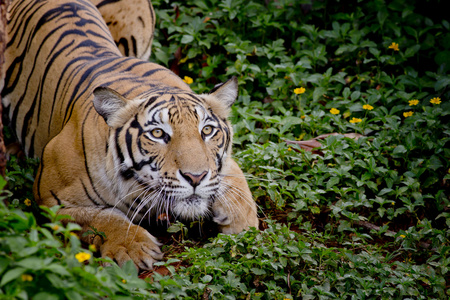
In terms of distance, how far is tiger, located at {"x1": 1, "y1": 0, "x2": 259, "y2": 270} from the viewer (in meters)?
2.95

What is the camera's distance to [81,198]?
127 inches

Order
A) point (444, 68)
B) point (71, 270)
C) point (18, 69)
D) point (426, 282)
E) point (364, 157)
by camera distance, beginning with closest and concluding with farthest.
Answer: point (71, 270), point (426, 282), point (364, 157), point (18, 69), point (444, 68)

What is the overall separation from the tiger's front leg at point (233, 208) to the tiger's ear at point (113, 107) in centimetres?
72

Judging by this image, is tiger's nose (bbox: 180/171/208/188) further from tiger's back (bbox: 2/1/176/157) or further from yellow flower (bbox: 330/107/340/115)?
yellow flower (bbox: 330/107/340/115)

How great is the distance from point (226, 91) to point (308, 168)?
95 cm

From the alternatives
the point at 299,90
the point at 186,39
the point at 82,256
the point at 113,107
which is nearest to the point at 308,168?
the point at 299,90

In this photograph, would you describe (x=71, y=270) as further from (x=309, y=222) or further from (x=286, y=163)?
(x=286, y=163)

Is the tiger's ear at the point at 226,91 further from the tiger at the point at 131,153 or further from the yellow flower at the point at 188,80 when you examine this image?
the yellow flower at the point at 188,80

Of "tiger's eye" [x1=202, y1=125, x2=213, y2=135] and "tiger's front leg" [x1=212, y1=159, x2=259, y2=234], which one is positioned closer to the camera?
"tiger's eye" [x1=202, y1=125, x2=213, y2=135]

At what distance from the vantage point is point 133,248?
2.95 m

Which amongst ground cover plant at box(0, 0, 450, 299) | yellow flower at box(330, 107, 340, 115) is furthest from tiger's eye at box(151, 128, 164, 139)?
yellow flower at box(330, 107, 340, 115)

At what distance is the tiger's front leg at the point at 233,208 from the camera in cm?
322

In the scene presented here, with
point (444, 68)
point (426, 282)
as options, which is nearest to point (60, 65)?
point (426, 282)

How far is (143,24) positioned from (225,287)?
329 centimetres
